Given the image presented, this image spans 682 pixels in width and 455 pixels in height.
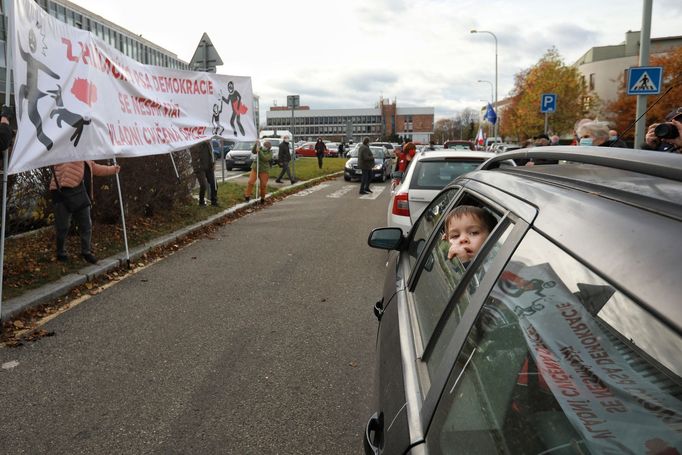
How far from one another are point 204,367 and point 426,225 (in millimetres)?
2022

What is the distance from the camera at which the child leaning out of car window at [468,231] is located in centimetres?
217

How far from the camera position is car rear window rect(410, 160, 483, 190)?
7188 millimetres

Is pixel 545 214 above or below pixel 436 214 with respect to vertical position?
above

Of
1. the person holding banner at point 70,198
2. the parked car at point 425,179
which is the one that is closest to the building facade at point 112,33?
the person holding banner at point 70,198

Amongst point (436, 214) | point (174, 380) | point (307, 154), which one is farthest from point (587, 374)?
point (307, 154)

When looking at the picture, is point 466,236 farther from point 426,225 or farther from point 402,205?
point 402,205

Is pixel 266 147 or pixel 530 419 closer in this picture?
pixel 530 419

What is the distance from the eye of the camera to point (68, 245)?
7.38 m

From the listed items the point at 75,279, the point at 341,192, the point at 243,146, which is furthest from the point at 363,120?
the point at 75,279

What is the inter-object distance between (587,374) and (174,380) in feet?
10.9

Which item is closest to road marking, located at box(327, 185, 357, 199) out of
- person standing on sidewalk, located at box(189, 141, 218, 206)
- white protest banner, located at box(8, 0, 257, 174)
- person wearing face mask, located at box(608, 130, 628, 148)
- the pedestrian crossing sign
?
person standing on sidewalk, located at box(189, 141, 218, 206)

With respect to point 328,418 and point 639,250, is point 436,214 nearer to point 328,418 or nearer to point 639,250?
point 328,418

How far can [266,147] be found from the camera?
14023 mm

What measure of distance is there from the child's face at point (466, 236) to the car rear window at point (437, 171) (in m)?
4.96
